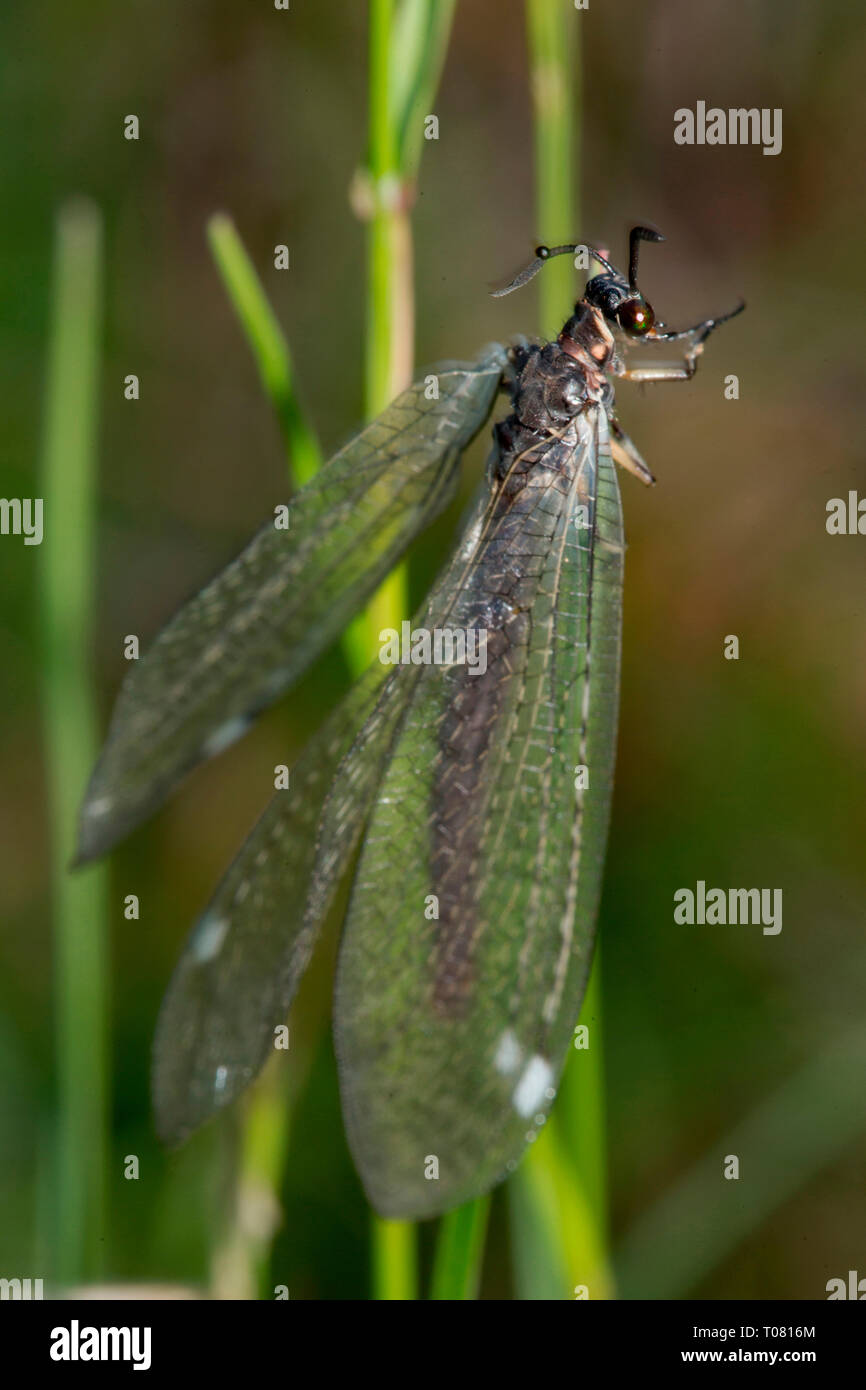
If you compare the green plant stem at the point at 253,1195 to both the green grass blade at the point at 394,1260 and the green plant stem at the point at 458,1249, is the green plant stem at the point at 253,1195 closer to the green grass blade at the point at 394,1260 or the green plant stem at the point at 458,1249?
the green grass blade at the point at 394,1260

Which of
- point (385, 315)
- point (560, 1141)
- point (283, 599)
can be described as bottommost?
point (560, 1141)

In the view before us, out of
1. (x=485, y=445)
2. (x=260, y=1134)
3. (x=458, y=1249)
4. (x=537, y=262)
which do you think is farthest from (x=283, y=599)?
(x=485, y=445)

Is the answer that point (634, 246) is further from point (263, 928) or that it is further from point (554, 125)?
point (263, 928)

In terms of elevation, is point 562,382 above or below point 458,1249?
above

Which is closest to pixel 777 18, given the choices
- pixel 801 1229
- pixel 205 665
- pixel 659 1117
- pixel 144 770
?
pixel 205 665

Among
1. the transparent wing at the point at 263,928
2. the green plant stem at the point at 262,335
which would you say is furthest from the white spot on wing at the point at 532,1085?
the green plant stem at the point at 262,335

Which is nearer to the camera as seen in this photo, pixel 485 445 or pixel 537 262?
pixel 537 262

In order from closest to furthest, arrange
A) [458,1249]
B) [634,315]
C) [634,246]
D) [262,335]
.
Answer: [458,1249], [262,335], [634,315], [634,246]

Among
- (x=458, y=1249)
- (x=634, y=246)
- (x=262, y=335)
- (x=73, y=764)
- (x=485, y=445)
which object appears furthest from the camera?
(x=485, y=445)
